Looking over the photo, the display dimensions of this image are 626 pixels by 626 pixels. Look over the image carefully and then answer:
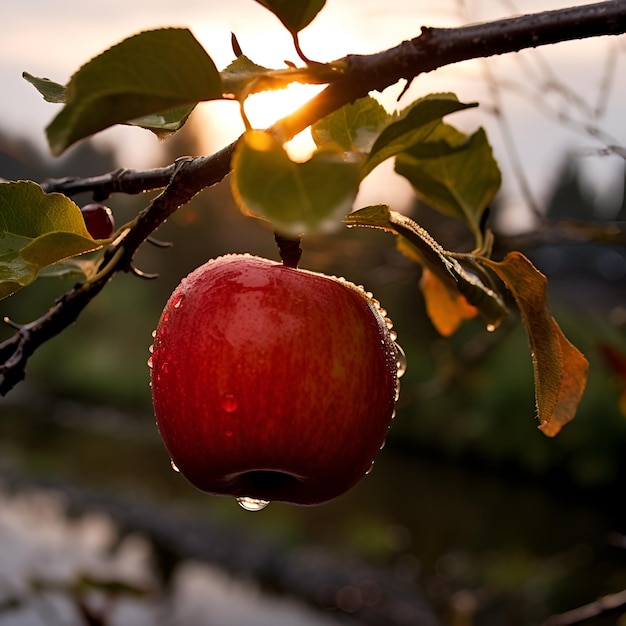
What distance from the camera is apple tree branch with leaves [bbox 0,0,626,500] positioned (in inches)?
13.5

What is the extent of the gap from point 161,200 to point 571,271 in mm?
17797

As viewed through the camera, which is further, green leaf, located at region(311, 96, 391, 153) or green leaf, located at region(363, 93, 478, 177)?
green leaf, located at region(311, 96, 391, 153)

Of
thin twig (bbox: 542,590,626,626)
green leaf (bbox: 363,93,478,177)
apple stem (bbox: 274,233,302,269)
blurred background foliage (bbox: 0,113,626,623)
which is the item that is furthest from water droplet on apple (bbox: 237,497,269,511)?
blurred background foliage (bbox: 0,113,626,623)

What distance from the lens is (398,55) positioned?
0.41 metres

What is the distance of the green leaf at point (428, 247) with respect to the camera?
457 millimetres

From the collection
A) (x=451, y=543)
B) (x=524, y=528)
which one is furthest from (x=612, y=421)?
(x=451, y=543)

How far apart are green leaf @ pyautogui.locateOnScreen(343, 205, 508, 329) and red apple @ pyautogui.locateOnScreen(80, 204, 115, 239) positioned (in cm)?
22

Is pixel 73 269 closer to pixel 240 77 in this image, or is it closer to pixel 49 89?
pixel 49 89

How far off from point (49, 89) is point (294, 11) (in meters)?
0.20

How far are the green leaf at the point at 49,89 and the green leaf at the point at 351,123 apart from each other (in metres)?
0.18

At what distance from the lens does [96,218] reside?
2.08ft

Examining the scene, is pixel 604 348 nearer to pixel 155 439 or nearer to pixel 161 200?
pixel 161 200

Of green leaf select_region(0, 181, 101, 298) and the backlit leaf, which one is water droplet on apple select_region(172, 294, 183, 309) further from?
the backlit leaf

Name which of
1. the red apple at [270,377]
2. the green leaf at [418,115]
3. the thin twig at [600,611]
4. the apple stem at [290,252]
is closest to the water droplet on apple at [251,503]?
the red apple at [270,377]
